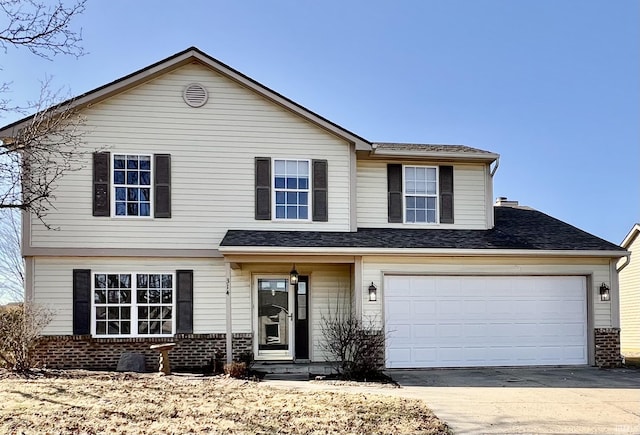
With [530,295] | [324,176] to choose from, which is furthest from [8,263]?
[530,295]

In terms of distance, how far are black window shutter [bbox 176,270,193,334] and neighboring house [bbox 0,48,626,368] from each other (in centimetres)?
3

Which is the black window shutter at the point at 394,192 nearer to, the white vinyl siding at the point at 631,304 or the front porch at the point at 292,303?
the front porch at the point at 292,303

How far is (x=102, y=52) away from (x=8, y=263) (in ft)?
42.4

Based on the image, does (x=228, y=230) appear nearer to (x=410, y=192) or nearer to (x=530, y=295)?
(x=410, y=192)

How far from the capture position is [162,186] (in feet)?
43.9

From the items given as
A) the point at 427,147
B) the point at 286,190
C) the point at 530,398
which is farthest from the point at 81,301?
the point at 427,147

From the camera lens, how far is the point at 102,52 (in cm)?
1247

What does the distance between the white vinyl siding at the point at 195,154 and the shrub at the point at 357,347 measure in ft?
8.35

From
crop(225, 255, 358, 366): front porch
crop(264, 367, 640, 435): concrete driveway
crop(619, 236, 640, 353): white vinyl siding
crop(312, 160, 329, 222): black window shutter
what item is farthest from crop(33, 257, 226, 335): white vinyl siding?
crop(619, 236, 640, 353): white vinyl siding

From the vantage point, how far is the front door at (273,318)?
46.1 feet

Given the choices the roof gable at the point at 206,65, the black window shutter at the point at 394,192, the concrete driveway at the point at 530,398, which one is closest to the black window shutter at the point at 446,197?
the black window shutter at the point at 394,192

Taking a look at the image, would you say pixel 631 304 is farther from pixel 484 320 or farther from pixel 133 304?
pixel 133 304

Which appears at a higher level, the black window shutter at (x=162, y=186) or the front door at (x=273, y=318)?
the black window shutter at (x=162, y=186)

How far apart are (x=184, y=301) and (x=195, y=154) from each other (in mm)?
3452
